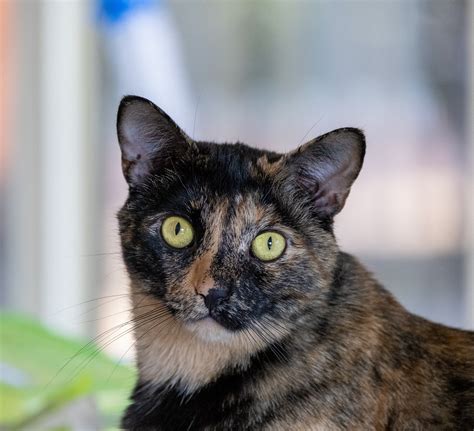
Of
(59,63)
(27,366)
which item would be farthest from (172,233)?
(59,63)

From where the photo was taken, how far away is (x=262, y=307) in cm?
110

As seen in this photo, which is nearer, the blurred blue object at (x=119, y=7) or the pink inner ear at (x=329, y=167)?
the pink inner ear at (x=329, y=167)

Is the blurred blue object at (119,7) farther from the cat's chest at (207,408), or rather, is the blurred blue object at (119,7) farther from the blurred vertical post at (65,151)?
the cat's chest at (207,408)

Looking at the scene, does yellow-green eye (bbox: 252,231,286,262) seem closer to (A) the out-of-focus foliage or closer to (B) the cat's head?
(B) the cat's head

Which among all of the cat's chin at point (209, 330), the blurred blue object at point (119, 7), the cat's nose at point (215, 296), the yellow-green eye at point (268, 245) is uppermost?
the blurred blue object at point (119, 7)

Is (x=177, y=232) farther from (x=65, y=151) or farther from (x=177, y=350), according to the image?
(x=65, y=151)

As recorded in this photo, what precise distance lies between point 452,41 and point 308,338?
171 cm

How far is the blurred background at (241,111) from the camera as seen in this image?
2639mm

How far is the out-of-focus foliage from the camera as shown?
1.51 meters

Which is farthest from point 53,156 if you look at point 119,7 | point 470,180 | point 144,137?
point 144,137

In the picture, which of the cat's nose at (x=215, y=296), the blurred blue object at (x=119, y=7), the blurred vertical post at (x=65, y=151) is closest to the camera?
the cat's nose at (x=215, y=296)

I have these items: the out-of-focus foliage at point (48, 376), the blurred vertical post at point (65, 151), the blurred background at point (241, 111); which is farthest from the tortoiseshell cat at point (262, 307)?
the blurred vertical post at point (65, 151)

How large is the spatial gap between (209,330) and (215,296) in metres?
0.06

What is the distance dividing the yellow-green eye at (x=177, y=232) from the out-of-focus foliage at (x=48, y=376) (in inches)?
12.5
